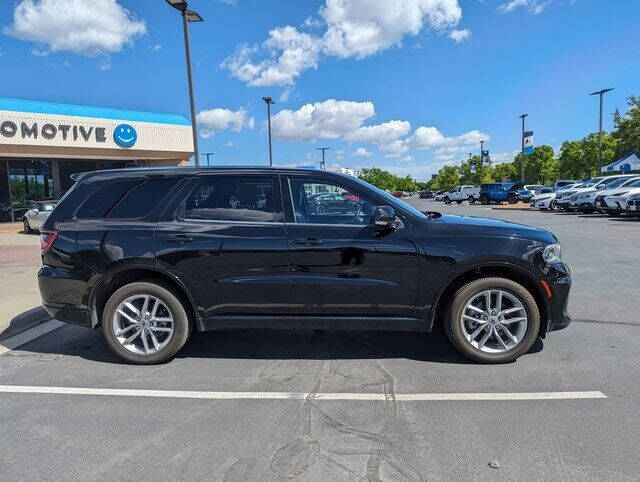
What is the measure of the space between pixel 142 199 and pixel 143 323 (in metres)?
1.15

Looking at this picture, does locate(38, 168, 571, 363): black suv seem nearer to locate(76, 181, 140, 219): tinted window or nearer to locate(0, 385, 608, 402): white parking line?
locate(76, 181, 140, 219): tinted window

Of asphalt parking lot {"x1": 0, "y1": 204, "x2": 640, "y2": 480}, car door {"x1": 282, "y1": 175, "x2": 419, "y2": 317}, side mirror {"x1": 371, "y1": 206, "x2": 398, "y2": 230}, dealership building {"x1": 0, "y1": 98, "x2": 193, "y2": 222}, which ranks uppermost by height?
dealership building {"x1": 0, "y1": 98, "x2": 193, "y2": 222}

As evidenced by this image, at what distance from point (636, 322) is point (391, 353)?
299 centimetres

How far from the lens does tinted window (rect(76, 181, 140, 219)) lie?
446 centimetres

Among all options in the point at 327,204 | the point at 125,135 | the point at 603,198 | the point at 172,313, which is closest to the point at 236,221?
the point at 327,204

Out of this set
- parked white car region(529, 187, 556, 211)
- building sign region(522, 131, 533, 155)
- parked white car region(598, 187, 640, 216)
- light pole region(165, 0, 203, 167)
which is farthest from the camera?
building sign region(522, 131, 533, 155)

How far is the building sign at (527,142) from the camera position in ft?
152

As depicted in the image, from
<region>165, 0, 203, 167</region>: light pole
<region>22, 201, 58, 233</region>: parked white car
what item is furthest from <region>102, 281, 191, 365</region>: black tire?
<region>22, 201, 58, 233</region>: parked white car

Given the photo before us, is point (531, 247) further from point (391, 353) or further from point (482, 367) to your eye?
point (391, 353)

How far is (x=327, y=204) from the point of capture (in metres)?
4.54

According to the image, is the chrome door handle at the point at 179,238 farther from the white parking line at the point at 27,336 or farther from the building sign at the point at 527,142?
the building sign at the point at 527,142

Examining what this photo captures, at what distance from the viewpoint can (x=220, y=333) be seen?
527 cm

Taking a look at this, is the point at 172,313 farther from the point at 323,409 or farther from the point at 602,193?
the point at 602,193

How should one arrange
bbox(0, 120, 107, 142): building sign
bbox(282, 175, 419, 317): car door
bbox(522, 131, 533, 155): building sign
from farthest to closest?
bbox(522, 131, 533, 155): building sign < bbox(0, 120, 107, 142): building sign < bbox(282, 175, 419, 317): car door
